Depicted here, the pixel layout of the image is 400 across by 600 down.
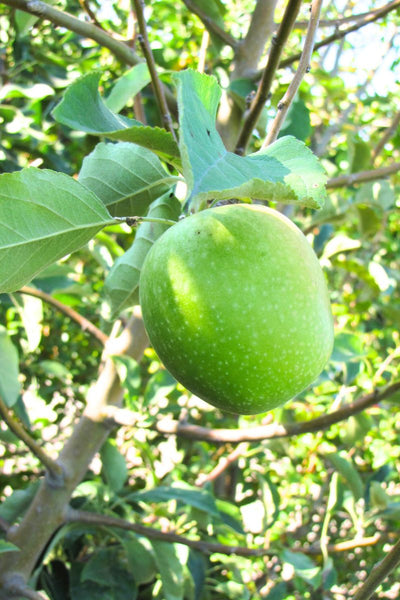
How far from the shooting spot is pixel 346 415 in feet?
3.34

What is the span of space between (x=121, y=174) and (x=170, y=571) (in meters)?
0.88

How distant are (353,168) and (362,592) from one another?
129cm

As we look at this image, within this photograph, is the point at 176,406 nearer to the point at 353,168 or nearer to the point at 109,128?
the point at 353,168

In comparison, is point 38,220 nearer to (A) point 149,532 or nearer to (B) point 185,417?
(A) point 149,532

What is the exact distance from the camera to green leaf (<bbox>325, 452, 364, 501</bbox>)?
142 centimetres

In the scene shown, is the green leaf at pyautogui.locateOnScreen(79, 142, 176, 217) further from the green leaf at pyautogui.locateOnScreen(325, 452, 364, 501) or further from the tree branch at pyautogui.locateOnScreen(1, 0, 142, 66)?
the green leaf at pyautogui.locateOnScreen(325, 452, 364, 501)

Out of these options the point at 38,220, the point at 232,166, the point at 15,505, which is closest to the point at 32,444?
the point at 15,505

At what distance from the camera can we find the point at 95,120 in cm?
67

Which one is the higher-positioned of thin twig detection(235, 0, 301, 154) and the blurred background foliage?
thin twig detection(235, 0, 301, 154)

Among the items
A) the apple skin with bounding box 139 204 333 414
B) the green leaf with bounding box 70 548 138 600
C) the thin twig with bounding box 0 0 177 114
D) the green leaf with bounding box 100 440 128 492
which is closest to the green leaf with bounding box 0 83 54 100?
the thin twig with bounding box 0 0 177 114

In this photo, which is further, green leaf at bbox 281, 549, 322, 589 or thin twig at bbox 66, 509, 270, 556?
green leaf at bbox 281, 549, 322, 589

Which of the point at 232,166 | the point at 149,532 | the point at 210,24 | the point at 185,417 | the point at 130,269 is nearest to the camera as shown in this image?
the point at 232,166

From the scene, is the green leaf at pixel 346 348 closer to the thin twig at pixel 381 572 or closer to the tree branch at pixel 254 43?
the tree branch at pixel 254 43

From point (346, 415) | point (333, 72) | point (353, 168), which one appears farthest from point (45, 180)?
point (333, 72)
